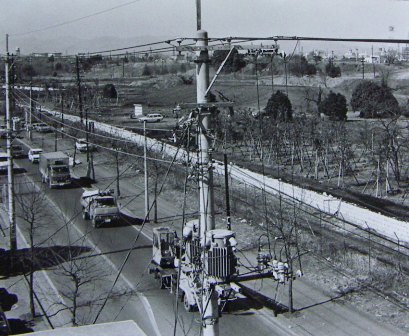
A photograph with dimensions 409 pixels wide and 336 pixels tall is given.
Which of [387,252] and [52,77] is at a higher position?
[52,77]

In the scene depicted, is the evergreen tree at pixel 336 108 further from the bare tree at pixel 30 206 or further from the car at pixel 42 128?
the bare tree at pixel 30 206

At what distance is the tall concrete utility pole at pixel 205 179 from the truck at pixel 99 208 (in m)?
20.5

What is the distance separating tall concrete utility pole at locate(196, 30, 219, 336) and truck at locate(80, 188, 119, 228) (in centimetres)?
2054

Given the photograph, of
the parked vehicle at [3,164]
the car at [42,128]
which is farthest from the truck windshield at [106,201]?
the car at [42,128]

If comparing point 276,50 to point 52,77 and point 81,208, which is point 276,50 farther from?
point 52,77

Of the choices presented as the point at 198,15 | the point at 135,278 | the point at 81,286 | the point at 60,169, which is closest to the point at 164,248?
the point at 135,278

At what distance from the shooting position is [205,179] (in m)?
9.57

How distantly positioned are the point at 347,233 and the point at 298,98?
50.7 meters

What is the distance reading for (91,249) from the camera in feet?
86.1

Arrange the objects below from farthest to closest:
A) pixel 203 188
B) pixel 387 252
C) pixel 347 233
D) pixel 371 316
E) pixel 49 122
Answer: pixel 49 122, pixel 347 233, pixel 387 252, pixel 371 316, pixel 203 188

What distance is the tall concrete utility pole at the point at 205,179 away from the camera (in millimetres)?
9406

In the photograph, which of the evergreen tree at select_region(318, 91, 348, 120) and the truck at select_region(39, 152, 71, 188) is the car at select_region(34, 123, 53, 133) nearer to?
the truck at select_region(39, 152, 71, 188)

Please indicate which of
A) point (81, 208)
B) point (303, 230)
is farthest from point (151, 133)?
point (303, 230)

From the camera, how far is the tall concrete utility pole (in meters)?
9.41
